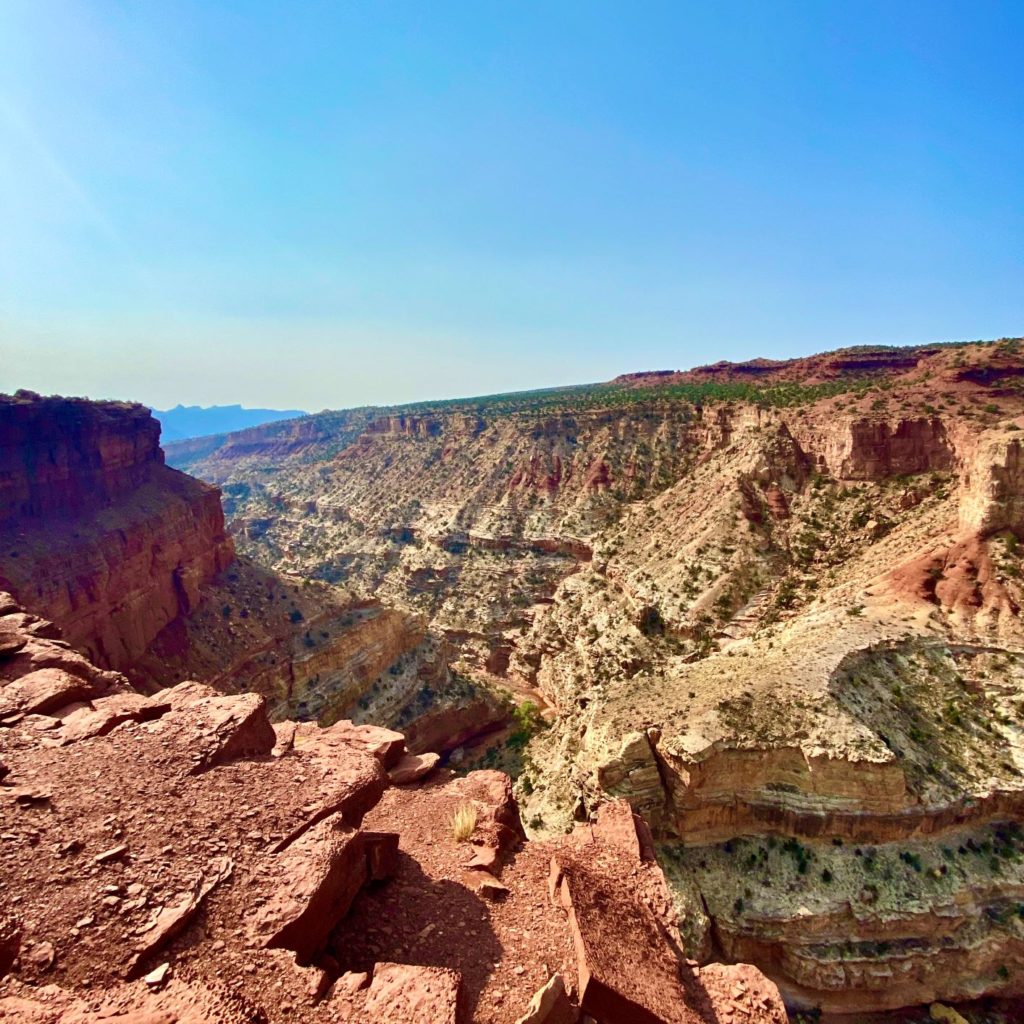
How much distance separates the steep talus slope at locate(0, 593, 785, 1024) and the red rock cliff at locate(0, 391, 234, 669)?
836 inches

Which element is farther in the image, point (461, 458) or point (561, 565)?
point (461, 458)

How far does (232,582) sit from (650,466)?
4910 centimetres

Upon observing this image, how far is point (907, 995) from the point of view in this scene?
23.3 m

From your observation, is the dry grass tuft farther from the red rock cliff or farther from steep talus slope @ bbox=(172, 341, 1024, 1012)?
the red rock cliff

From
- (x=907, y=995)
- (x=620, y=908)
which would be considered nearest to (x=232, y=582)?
(x=620, y=908)

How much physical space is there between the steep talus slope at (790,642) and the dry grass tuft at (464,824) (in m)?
13.0

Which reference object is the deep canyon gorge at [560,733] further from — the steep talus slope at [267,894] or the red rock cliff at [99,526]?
the red rock cliff at [99,526]

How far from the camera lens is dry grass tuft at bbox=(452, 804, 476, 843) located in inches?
530

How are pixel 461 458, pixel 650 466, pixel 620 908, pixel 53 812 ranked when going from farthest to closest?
pixel 461 458, pixel 650 466, pixel 620 908, pixel 53 812

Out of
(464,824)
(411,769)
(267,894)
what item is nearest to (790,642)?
(411,769)

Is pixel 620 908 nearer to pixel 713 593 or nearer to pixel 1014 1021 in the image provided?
pixel 1014 1021

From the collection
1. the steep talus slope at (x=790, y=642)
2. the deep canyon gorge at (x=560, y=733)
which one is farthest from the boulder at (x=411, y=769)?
the steep talus slope at (x=790, y=642)

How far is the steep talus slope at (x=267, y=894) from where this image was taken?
7.44 metres

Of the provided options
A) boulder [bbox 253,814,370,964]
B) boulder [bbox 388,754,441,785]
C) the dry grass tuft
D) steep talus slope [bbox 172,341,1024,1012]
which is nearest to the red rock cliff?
boulder [bbox 388,754,441,785]
